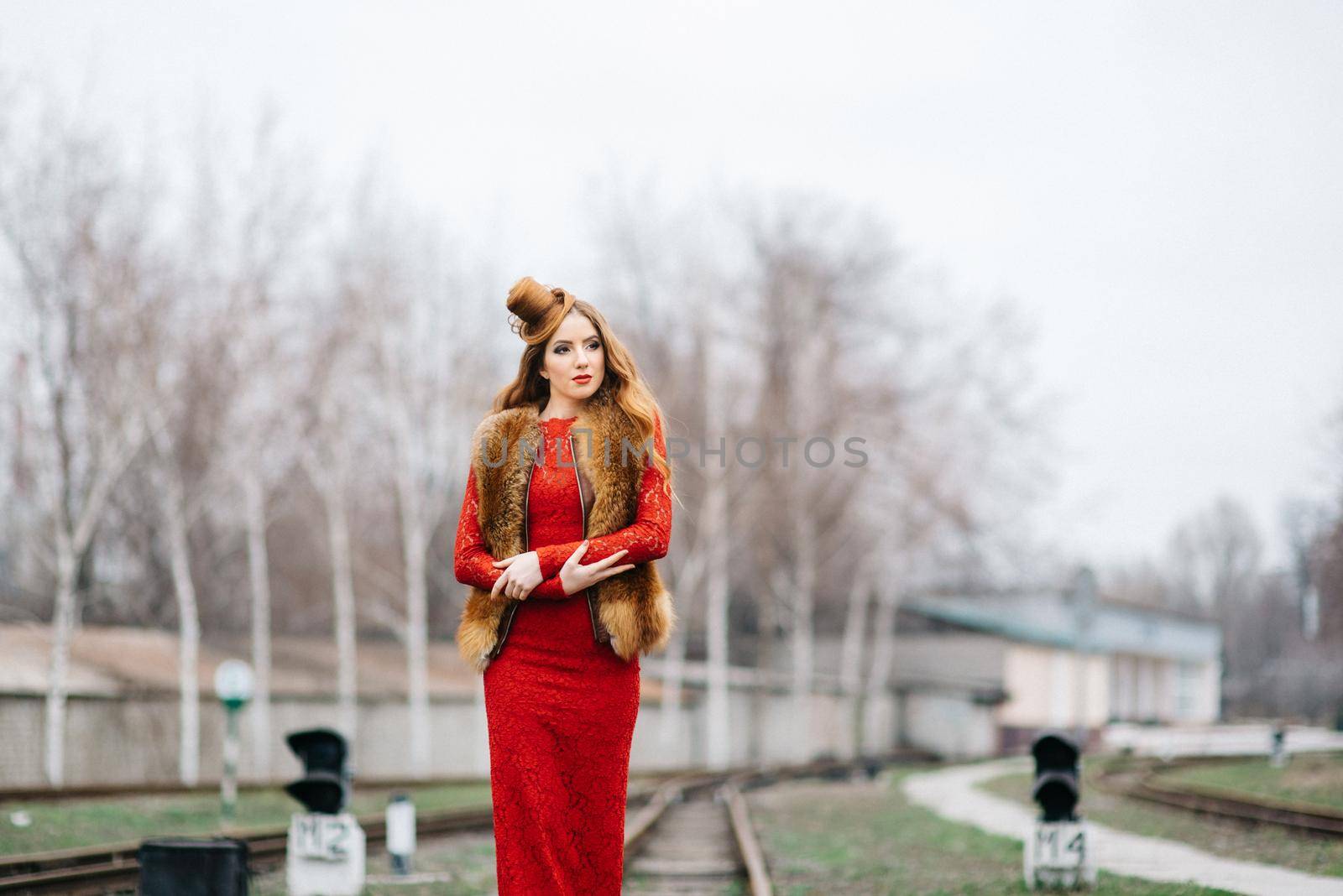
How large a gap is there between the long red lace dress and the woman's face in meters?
0.42

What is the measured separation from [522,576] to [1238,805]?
15.3 metres

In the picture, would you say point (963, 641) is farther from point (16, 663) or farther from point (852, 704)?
point (16, 663)

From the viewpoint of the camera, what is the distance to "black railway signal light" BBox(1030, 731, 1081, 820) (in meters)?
8.56

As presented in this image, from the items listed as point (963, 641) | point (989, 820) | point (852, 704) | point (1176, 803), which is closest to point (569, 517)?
point (989, 820)

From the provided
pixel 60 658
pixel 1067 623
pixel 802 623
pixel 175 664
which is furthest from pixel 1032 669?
pixel 60 658

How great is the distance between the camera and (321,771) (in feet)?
29.6

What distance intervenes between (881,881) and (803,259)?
1281 inches

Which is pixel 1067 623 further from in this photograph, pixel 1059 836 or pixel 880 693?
pixel 1059 836

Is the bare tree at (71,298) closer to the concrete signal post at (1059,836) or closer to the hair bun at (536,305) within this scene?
the concrete signal post at (1059,836)

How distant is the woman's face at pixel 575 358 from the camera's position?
411 centimetres

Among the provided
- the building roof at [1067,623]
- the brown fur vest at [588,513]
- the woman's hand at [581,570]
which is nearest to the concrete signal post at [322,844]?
the brown fur vest at [588,513]

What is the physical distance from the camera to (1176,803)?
17.8 meters

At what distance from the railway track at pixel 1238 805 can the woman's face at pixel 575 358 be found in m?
11.2

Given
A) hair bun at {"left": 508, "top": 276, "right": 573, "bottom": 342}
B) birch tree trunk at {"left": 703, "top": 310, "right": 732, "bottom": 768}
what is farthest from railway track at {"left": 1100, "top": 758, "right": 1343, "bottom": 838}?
birch tree trunk at {"left": 703, "top": 310, "right": 732, "bottom": 768}
